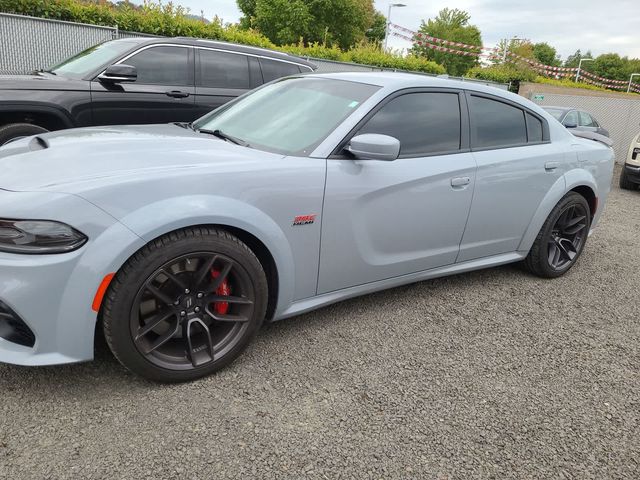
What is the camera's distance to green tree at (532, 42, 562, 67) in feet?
302

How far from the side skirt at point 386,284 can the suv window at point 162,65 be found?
12.8 ft

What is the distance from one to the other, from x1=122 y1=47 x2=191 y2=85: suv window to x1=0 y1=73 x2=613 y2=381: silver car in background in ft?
8.40

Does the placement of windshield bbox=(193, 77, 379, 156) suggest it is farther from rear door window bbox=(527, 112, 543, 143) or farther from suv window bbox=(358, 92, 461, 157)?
rear door window bbox=(527, 112, 543, 143)

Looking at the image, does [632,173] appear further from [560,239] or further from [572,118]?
[560,239]

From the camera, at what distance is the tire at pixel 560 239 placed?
161 inches

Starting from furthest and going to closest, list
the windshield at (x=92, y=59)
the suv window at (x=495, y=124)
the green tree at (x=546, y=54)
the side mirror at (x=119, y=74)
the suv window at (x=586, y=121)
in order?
1. the green tree at (x=546, y=54)
2. the suv window at (x=586, y=121)
3. the windshield at (x=92, y=59)
4. the side mirror at (x=119, y=74)
5. the suv window at (x=495, y=124)

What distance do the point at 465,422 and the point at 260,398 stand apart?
954 mm

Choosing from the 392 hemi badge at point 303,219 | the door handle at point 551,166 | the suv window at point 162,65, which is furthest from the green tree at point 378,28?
the 392 hemi badge at point 303,219

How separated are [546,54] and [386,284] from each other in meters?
105

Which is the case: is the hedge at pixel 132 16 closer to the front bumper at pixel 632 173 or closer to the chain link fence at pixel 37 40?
the chain link fence at pixel 37 40

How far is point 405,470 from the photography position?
2.03 meters

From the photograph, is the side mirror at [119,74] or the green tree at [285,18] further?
the green tree at [285,18]

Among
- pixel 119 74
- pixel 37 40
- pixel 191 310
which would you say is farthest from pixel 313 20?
pixel 191 310

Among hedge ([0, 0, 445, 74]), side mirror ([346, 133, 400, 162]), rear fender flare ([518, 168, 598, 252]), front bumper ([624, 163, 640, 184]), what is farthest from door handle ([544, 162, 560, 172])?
hedge ([0, 0, 445, 74])
